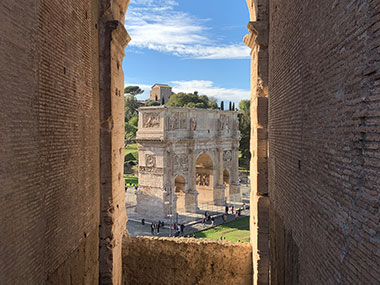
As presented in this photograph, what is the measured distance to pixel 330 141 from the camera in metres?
2.98

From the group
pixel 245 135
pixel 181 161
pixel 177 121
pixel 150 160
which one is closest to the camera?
pixel 150 160

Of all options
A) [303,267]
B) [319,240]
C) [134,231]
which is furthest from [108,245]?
[134,231]

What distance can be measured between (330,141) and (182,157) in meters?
18.4

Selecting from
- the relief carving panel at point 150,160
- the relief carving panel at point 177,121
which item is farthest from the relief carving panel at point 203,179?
the relief carving panel at point 150,160

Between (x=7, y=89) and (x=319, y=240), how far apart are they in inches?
139

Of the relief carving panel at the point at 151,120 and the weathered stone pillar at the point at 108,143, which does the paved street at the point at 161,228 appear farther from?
the weathered stone pillar at the point at 108,143

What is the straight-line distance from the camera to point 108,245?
669 centimetres

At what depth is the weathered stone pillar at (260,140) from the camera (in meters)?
6.86

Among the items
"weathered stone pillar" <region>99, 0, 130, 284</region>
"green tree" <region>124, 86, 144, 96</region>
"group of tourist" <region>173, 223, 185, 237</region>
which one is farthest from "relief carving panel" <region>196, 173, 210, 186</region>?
"green tree" <region>124, 86, 144, 96</region>

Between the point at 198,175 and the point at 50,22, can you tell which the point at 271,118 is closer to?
the point at 50,22

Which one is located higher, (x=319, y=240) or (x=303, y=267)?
(x=319, y=240)

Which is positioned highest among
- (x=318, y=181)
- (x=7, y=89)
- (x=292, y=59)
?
(x=292, y=59)

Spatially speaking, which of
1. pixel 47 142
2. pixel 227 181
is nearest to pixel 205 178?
pixel 227 181

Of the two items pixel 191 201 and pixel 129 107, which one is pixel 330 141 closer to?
pixel 191 201
